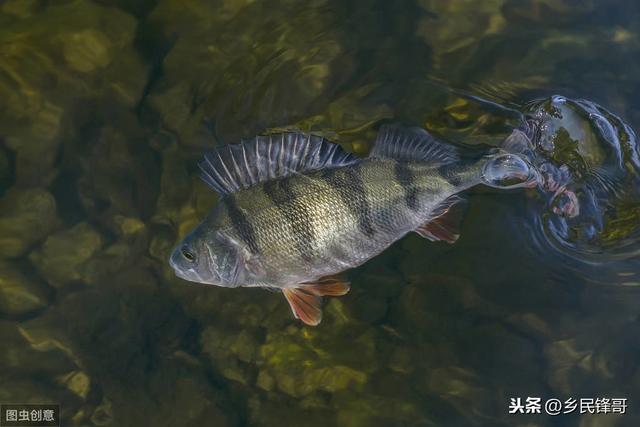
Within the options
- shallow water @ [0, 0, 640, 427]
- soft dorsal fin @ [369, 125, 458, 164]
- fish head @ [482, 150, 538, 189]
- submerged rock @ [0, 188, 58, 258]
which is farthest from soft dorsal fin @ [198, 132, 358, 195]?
submerged rock @ [0, 188, 58, 258]

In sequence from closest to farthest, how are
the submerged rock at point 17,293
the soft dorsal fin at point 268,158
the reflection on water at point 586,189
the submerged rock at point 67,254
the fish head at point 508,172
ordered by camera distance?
1. the soft dorsal fin at point 268,158
2. the fish head at point 508,172
3. the reflection on water at point 586,189
4. the submerged rock at point 17,293
5. the submerged rock at point 67,254

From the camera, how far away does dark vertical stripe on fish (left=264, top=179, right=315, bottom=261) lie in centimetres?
397

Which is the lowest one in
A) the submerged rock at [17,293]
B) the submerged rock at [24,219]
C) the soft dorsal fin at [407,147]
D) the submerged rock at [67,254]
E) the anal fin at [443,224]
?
the submerged rock at [17,293]

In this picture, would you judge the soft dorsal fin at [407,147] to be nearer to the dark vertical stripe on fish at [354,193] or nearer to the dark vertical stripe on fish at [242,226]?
the dark vertical stripe on fish at [354,193]

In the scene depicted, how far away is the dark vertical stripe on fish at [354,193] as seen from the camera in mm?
4000

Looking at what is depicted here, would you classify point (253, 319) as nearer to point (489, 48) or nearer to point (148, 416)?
point (148, 416)

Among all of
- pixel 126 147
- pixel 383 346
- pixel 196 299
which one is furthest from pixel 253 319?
pixel 126 147

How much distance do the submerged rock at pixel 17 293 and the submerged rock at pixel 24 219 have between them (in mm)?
159

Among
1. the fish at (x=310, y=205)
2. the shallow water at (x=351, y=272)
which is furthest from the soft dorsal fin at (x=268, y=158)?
the shallow water at (x=351, y=272)

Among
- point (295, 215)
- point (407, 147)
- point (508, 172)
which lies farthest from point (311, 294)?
point (508, 172)

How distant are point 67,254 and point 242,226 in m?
2.23

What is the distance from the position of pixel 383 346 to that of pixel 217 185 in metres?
1.84

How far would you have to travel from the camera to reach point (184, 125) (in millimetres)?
5457

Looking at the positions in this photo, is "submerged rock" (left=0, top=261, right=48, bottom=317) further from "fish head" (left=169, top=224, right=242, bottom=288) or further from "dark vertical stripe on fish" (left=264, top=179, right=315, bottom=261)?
"dark vertical stripe on fish" (left=264, top=179, right=315, bottom=261)
